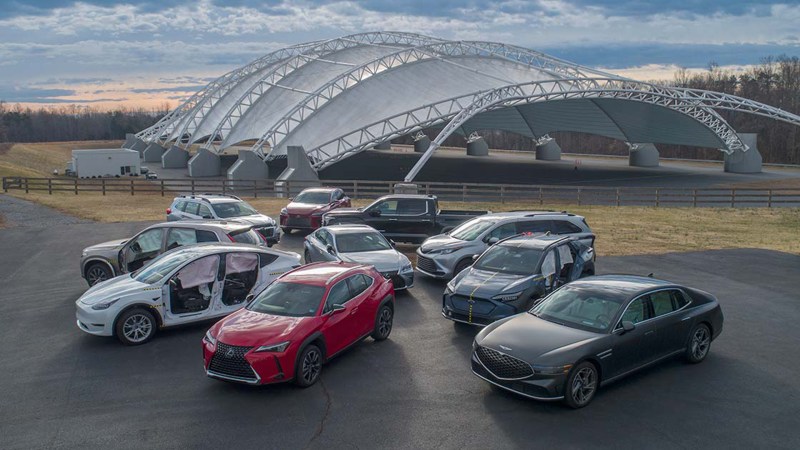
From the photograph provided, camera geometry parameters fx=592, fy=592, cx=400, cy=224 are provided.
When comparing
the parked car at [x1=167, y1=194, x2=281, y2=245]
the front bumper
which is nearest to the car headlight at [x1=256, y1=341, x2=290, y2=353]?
the front bumper

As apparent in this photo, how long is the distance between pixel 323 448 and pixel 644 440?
3.81m

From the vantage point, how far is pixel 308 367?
859 cm

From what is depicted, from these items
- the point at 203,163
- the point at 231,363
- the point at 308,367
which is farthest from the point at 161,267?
the point at 203,163

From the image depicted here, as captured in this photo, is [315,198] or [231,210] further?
[315,198]

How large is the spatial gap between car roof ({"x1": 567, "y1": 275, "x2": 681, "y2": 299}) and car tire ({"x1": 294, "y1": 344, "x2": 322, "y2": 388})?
4.29 metres

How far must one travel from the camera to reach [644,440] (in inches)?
278

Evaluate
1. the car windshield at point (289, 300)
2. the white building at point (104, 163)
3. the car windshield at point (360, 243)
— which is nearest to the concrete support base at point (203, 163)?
the white building at point (104, 163)

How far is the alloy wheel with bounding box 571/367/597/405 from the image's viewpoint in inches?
309

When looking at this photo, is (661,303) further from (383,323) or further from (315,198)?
(315,198)

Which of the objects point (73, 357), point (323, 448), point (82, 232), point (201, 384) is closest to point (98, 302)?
point (73, 357)

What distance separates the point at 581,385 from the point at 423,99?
41362 mm

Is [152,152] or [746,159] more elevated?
[152,152]

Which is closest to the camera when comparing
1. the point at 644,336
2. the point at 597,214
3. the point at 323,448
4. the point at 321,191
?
the point at 323,448

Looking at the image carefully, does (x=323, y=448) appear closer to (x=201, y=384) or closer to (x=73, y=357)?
(x=201, y=384)
